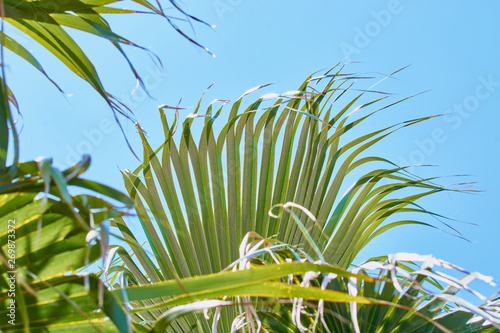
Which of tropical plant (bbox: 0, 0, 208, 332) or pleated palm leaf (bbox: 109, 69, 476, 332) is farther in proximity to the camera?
pleated palm leaf (bbox: 109, 69, 476, 332)

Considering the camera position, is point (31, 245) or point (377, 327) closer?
point (31, 245)

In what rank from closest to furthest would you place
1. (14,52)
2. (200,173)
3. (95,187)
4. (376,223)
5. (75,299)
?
(95,187) → (75,299) → (14,52) → (376,223) → (200,173)

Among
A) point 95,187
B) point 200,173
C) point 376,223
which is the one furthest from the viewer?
point 200,173

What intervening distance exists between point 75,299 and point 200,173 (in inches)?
33.5

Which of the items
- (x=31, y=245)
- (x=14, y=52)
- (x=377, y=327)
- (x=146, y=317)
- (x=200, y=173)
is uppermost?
(x=14, y=52)

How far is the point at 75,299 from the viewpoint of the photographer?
647 mm

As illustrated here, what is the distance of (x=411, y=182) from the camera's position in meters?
1.40

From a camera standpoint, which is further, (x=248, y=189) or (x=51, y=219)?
(x=248, y=189)

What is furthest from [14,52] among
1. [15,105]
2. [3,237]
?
[3,237]

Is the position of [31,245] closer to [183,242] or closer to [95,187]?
[95,187]

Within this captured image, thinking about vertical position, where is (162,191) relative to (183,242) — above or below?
above

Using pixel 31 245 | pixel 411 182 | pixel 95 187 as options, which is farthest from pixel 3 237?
pixel 411 182

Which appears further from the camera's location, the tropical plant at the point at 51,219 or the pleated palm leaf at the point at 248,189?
the pleated palm leaf at the point at 248,189

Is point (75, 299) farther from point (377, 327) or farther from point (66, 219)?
point (377, 327)
